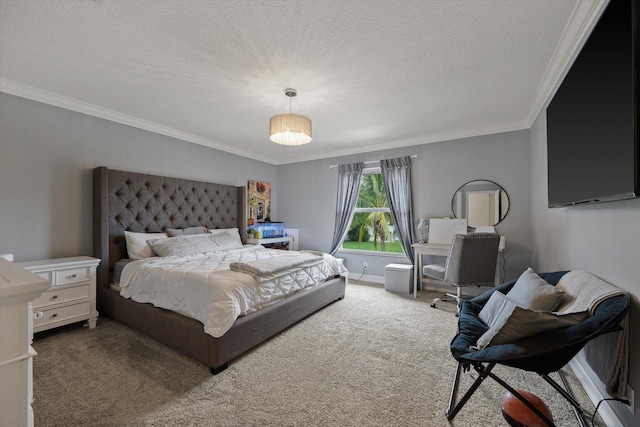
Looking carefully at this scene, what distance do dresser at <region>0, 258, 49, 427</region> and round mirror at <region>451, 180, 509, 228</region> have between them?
419 centimetres

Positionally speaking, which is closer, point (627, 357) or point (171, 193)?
point (627, 357)

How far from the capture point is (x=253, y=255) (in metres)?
3.29

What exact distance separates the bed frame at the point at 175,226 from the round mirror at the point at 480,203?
6.63 ft

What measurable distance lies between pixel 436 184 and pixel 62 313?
4.69 m

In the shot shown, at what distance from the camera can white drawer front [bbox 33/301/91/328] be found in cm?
236

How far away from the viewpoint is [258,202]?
17.0 feet

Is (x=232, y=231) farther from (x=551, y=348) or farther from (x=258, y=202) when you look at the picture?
(x=551, y=348)

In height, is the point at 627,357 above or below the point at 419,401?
above

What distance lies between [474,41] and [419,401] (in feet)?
8.14

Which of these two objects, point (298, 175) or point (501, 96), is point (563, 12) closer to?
point (501, 96)

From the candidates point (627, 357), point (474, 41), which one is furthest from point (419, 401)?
point (474, 41)

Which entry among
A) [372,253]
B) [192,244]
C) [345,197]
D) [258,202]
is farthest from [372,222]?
[192,244]

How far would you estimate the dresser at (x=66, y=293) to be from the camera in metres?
2.36

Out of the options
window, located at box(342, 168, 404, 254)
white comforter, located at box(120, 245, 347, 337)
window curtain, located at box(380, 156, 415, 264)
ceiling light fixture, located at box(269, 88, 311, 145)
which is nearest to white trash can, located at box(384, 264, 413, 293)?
window curtain, located at box(380, 156, 415, 264)
